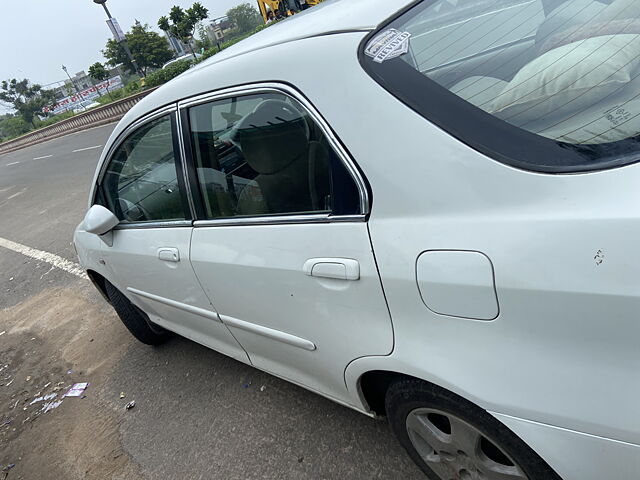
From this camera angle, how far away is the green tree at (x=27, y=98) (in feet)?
214

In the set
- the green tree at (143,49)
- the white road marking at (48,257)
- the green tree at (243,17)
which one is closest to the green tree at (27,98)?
the green tree at (143,49)

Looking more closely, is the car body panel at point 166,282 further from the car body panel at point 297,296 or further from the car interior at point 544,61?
the car interior at point 544,61

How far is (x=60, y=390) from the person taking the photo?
339 centimetres

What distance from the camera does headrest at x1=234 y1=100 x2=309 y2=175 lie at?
1562mm

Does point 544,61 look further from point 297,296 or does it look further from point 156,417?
point 156,417

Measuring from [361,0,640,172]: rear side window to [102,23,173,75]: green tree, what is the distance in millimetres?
51134

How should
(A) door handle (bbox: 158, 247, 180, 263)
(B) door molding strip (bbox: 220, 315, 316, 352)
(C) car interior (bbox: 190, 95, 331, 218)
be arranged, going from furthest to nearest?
(A) door handle (bbox: 158, 247, 180, 263)
(B) door molding strip (bbox: 220, 315, 316, 352)
(C) car interior (bbox: 190, 95, 331, 218)

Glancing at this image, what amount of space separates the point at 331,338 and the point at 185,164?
1.06 meters

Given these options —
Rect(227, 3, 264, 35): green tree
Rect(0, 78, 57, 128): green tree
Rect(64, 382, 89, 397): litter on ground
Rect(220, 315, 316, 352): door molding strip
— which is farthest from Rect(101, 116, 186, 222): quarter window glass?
Rect(227, 3, 264, 35): green tree

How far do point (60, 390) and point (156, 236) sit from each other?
198 centimetres

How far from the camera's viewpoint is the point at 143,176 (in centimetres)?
249

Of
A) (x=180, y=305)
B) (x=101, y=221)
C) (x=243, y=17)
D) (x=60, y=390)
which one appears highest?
(x=243, y=17)

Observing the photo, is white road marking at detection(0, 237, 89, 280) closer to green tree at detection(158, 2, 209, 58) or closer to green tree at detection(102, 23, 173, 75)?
green tree at detection(158, 2, 209, 58)

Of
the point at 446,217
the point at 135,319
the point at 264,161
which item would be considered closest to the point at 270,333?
the point at 264,161
